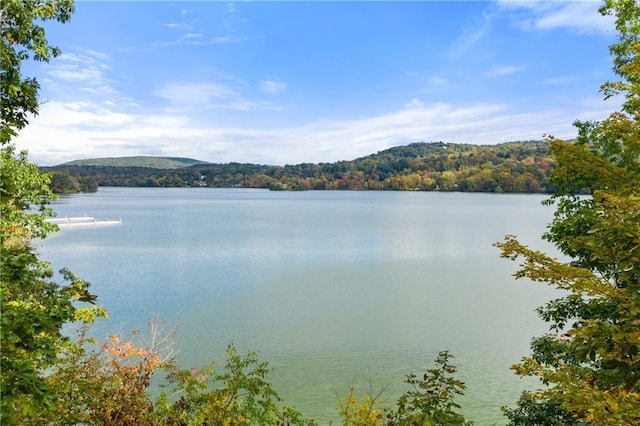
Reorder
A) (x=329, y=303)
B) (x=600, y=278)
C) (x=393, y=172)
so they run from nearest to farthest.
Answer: (x=600, y=278), (x=329, y=303), (x=393, y=172)

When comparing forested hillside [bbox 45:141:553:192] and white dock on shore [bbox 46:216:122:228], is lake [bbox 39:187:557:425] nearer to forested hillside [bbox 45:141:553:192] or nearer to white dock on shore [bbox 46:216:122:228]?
white dock on shore [bbox 46:216:122:228]

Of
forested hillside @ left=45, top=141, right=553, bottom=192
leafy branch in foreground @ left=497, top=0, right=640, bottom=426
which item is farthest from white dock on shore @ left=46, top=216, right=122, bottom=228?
forested hillside @ left=45, top=141, right=553, bottom=192

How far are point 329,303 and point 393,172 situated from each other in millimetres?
117260

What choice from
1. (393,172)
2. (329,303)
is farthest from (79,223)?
(393,172)

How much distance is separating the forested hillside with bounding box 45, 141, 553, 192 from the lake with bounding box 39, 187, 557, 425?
215 ft

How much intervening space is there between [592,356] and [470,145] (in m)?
163

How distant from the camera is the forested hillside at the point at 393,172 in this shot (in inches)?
3896

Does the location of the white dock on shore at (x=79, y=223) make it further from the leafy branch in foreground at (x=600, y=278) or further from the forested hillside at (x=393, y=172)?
the forested hillside at (x=393, y=172)

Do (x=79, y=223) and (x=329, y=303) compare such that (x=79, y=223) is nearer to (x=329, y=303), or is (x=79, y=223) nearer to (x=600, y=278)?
(x=329, y=303)

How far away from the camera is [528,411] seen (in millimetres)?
5805

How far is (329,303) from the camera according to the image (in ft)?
50.9

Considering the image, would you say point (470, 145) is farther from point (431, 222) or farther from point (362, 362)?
point (362, 362)

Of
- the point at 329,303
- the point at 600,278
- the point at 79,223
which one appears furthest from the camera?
the point at 79,223

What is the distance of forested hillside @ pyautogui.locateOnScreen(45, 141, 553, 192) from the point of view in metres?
99.0
